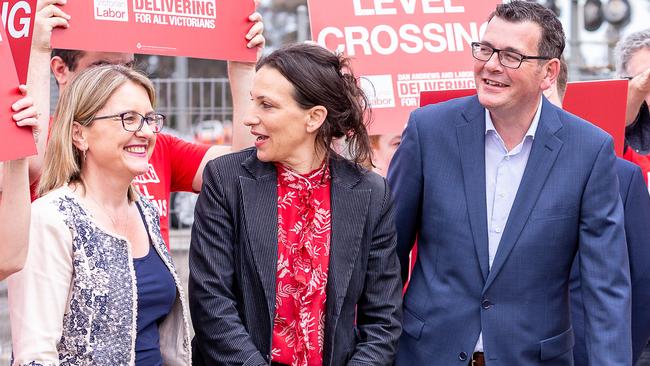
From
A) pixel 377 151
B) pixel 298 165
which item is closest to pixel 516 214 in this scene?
pixel 298 165

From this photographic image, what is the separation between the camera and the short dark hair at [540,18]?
13.8 feet

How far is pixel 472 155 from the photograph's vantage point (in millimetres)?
4160

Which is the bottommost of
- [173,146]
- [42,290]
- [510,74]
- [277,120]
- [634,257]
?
[634,257]

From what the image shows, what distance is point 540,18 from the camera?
4.22 m

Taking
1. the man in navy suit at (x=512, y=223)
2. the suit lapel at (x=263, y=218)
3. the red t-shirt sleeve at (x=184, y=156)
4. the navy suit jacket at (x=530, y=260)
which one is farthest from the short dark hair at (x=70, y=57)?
the navy suit jacket at (x=530, y=260)

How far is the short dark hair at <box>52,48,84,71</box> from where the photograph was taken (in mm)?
4625

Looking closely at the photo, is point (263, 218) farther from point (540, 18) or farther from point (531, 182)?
point (540, 18)

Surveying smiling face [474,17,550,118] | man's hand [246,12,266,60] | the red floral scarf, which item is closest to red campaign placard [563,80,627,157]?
smiling face [474,17,550,118]

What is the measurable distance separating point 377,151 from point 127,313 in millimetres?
2356

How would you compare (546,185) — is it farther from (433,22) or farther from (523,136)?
(433,22)

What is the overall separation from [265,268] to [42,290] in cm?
73

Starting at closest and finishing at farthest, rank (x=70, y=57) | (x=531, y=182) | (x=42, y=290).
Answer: (x=42, y=290), (x=531, y=182), (x=70, y=57)

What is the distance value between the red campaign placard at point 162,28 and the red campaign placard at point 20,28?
590 millimetres

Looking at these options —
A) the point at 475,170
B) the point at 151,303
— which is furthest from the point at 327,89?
the point at 151,303
